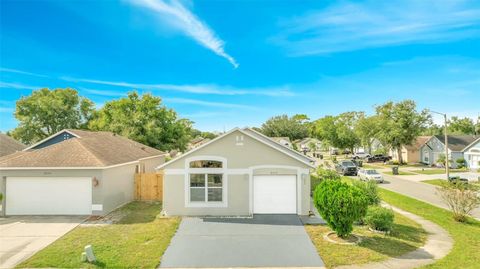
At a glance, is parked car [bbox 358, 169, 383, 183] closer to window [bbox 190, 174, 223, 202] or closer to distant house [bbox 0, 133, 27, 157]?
window [bbox 190, 174, 223, 202]

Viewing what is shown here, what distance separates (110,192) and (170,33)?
10373mm

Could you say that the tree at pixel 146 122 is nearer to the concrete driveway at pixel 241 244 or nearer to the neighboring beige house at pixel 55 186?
the neighboring beige house at pixel 55 186

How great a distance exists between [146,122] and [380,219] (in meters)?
32.6

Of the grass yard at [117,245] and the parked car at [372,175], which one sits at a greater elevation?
the parked car at [372,175]

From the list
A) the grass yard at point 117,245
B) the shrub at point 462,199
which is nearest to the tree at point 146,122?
the grass yard at point 117,245

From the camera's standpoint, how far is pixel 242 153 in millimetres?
15883

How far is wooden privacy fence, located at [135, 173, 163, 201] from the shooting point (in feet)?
65.5

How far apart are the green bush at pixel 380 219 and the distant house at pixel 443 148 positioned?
38.8 m

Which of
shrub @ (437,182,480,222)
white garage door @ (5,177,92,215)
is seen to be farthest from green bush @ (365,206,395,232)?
white garage door @ (5,177,92,215)

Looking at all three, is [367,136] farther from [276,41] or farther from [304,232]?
[304,232]

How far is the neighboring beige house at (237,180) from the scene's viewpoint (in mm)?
15680

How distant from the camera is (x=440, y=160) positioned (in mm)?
45562

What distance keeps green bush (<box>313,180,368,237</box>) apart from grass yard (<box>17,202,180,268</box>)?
6443 mm

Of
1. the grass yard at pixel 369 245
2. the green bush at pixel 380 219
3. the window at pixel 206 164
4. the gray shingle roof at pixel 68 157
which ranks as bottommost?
the grass yard at pixel 369 245
